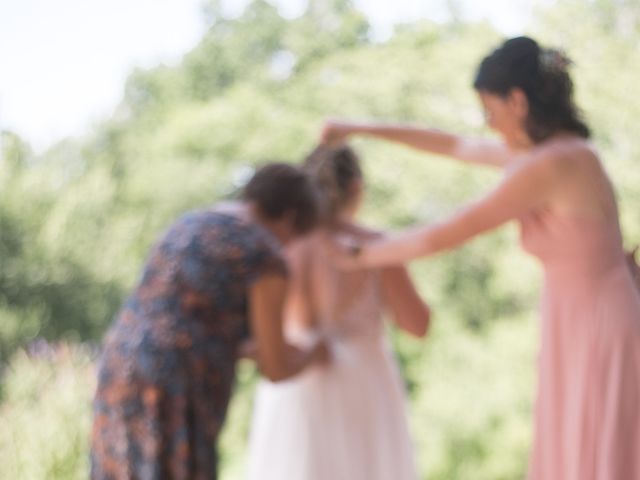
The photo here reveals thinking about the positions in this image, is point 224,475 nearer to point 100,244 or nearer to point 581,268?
point 100,244

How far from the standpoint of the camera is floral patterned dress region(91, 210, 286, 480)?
1895 mm

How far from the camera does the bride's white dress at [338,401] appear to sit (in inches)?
94.9

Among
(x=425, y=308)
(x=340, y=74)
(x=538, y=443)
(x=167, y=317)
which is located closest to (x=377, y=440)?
(x=425, y=308)

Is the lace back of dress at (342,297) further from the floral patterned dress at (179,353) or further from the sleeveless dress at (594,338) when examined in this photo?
the sleeveless dress at (594,338)

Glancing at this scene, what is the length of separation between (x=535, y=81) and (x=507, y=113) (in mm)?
79

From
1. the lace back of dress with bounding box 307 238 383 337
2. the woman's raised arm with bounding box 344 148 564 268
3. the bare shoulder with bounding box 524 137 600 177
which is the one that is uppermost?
the bare shoulder with bounding box 524 137 600 177

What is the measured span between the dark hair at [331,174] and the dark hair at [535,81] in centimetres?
52

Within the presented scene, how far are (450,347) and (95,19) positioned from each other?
2210mm

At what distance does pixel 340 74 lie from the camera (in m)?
4.86

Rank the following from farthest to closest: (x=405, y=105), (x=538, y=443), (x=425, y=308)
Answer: (x=405, y=105) < (x=425, y=308) < (x=538, y=443)

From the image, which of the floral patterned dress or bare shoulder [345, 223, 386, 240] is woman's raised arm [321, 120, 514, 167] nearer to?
bare shoulder [345, 223, 386, 240]

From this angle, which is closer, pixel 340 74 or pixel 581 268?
pixel 581 268

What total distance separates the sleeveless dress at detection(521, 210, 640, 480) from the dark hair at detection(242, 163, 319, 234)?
43 centimetres

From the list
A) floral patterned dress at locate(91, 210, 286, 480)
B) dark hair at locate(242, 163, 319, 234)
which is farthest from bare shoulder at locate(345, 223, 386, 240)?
floral patterned dress at locate(91, 210, 286, 480)
